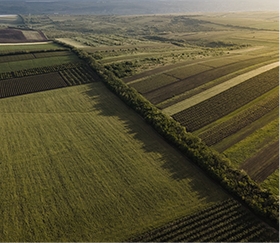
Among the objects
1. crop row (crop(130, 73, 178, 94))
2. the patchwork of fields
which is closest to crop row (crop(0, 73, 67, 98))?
the patchwork of fields

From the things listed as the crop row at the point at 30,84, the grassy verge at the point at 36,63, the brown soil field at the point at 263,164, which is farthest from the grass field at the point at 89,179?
the grassy verge at the point at 36,63

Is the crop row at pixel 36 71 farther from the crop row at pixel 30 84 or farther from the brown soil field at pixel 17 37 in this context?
Answer: the brown soil field at pixel 17 37

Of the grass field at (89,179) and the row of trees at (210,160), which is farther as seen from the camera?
the row of trees at (210,160)

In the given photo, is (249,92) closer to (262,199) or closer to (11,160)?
(262,199)

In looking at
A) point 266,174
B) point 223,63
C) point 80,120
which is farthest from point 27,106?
point 223,63

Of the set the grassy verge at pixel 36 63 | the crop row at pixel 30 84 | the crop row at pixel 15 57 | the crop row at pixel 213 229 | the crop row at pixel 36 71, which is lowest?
the crop row at pixel 213 229

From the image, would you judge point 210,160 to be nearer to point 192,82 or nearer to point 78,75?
point 192,82

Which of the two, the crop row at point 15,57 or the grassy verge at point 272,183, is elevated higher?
the crop row at point 15,57

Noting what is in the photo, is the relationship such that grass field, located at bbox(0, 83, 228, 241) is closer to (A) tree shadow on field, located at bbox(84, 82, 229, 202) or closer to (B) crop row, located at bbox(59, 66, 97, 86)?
(A) tree shadow on field, located at bbox(84, 82, 229, 202)
